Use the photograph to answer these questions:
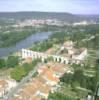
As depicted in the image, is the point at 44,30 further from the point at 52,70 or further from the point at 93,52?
the point at 52,70

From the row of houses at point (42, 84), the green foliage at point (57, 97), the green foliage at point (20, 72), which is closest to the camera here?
the green foliage at point (57, 97)

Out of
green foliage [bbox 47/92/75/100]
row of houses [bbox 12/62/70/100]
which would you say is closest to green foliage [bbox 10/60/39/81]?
row of houses [bbox 12/62/70/100]

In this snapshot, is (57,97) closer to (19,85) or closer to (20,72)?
(19,85)

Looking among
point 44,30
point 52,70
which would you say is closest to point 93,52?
point 52,70

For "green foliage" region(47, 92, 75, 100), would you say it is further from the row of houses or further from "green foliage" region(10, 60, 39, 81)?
"green foliage" region(10, 60, 39, 81)

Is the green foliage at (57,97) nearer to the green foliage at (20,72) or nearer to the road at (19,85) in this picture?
the road at (19,85)

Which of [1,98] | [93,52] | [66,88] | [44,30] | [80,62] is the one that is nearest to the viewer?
[1,98]

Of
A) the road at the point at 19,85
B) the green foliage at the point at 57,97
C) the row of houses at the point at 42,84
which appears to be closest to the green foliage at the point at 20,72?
the road at the point at 19,85

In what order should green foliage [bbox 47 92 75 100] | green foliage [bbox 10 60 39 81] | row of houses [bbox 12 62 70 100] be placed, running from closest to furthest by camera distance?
green foliage [bbox 47 92 75 100]
row of houses [bbox 12 62 70 100]
green foliage [bbox 10 60 39 81]

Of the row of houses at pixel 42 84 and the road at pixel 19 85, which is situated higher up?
the row of houses at pixel 42 84

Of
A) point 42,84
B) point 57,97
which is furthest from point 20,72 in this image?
point 57,97

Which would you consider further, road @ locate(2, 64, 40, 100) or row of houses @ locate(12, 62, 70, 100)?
road @ locate(2, 64, 40, 100)
